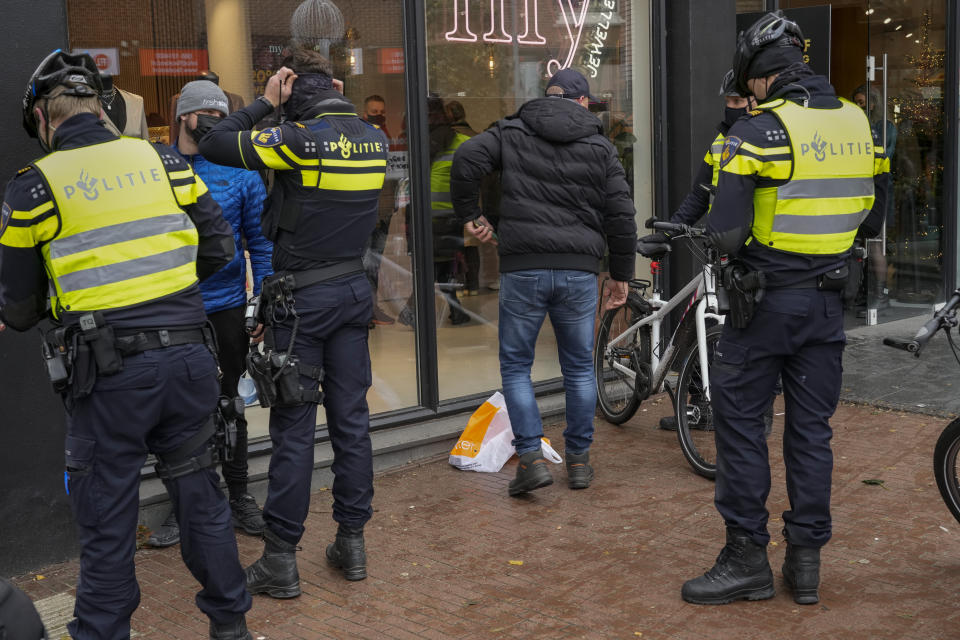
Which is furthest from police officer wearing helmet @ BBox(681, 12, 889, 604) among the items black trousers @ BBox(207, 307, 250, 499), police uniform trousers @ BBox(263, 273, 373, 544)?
black trousers @ BBox(207, 307, 250, 499)

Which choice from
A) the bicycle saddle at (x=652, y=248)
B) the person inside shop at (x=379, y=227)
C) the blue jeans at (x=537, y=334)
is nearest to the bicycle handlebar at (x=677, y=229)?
the bicycle saddle at (x=652, y=248)

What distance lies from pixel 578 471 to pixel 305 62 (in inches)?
111

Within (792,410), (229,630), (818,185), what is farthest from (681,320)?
→ (229,630)

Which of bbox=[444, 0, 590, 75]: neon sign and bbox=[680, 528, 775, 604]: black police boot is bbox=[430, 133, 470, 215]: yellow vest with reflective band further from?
bbox=[680, 528, 775, 604]: black police boot

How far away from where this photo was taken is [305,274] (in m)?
4.77

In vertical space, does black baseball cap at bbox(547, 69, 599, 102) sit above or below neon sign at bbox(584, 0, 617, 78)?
below

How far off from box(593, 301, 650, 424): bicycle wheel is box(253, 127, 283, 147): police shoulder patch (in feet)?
11.0

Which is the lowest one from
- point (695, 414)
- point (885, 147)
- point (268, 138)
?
point (695, 414)

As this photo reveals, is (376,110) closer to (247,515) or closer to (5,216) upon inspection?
(247,515)

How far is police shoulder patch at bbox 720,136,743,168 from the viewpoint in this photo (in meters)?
4.38

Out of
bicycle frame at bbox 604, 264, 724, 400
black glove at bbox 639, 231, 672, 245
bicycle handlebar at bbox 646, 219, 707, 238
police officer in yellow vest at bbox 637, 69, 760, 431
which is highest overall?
police officer in yellow vest at bbox 637, 69, 760, 431

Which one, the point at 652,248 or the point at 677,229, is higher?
the point at 677,229

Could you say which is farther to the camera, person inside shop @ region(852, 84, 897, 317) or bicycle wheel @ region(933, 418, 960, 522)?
person inside shop @ region(852, 84, 897, 317)

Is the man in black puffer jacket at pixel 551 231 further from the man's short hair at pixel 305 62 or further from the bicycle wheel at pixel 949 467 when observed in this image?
the bicycle wheel at pixel 949 467
